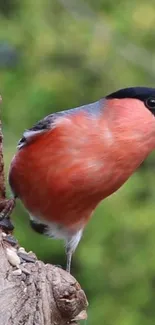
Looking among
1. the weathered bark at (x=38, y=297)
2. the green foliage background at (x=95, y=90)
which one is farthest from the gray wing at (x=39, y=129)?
the green foliage background at (x=95, y=90)

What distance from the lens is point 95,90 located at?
23.2 ft

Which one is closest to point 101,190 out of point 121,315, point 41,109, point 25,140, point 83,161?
point 83,161

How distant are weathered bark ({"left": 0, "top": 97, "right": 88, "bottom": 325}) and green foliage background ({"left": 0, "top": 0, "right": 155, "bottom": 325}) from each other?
2601mm

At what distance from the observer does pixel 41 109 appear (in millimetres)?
6664

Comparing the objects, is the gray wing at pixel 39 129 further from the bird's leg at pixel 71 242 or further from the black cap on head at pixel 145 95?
the bird's leg at pixel 71 242

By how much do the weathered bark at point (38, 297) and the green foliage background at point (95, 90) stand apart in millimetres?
2601

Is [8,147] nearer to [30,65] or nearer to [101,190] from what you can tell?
[30,65]

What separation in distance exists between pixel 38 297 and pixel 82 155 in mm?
901

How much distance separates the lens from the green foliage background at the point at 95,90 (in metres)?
6.00

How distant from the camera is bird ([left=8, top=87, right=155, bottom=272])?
3.83m

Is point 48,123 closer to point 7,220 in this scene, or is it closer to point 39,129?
point 39,129

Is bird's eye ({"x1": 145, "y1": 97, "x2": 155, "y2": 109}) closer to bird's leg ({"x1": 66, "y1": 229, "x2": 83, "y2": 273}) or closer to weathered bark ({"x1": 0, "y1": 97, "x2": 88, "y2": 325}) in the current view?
bird's leg ({"x1": 66, "y1": 229, "x2": 83, "y2": 273})

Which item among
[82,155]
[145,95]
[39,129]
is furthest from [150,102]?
[39,129]

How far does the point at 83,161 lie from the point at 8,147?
2.30m
